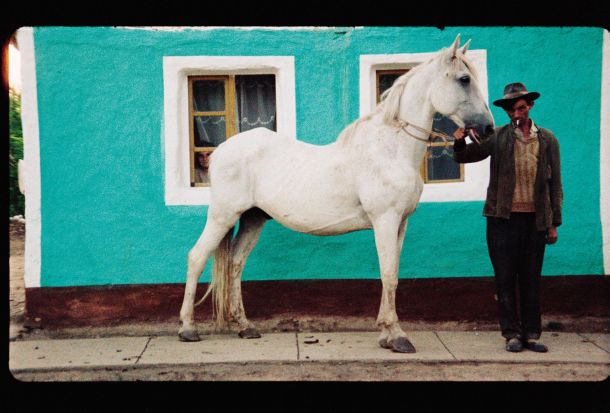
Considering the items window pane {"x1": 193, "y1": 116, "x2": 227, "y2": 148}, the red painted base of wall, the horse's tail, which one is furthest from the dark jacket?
window pane {"x1": 193, "y1": 116, "x2": 227, "y2": 148}

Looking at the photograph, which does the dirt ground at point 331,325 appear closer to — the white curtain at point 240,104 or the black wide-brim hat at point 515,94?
the white curtain at point 240,104

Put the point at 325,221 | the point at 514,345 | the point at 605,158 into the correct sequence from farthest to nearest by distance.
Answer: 1. the point at 605,158
2. the point at 325,221
3. the point at 514,345

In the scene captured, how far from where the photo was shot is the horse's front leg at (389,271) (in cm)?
447

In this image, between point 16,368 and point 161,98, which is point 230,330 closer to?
point 16,368

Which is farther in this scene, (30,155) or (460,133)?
(30,155)

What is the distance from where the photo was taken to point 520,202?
14.9ft

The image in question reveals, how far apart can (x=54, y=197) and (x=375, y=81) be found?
3.26 m

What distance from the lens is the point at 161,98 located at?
17.5 ft

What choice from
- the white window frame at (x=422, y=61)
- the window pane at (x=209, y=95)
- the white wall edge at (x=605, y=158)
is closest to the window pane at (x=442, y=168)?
the white window frame at (x=422, y=61)

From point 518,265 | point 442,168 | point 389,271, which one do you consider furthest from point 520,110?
point 389,271

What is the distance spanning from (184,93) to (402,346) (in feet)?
10.2

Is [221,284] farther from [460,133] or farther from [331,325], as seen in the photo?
[460,133]

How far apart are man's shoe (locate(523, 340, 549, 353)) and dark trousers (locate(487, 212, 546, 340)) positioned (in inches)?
2.7

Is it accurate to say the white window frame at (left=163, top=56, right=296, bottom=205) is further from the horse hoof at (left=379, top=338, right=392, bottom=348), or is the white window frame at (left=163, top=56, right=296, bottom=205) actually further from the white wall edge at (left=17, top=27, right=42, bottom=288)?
the horse hoof at (left=379, top=338, right=392, bottom=348)
